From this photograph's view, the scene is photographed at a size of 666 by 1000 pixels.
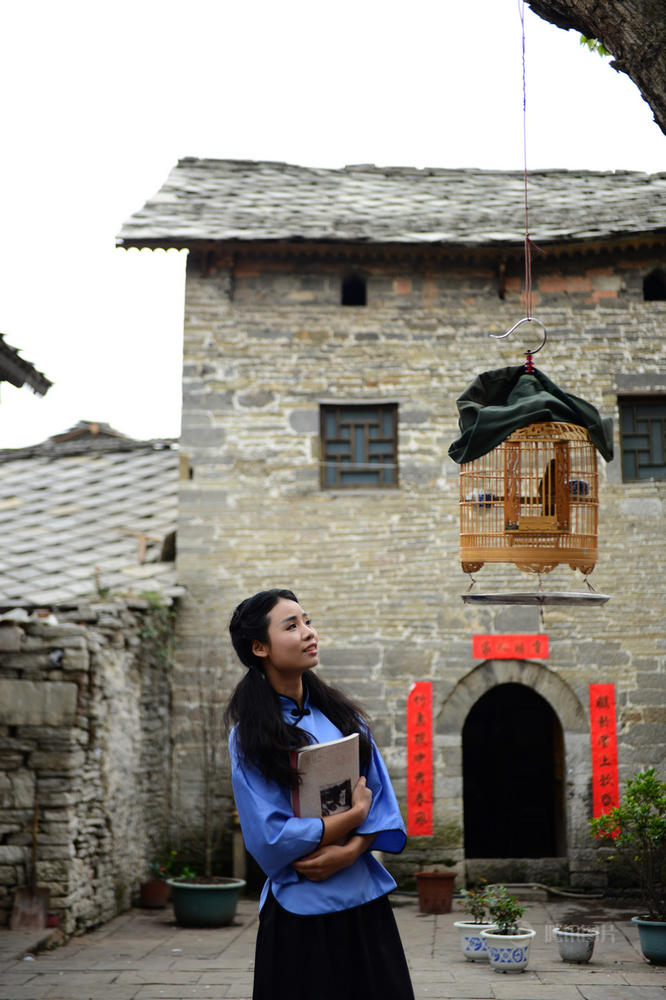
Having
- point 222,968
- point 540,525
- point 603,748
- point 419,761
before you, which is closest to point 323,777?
point 540,525

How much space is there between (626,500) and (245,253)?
4.67 m

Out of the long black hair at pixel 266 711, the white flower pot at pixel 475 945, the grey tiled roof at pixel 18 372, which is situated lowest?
the white flower pot at pixel 475 945

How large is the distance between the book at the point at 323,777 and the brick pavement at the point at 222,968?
4039 millimetres

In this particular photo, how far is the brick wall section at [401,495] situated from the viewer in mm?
10383

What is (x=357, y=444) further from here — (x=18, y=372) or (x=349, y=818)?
(x=349, y=818)

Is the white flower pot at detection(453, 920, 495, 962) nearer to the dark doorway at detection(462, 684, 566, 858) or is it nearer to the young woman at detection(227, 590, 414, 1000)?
the young woman at detection(227, 590, 414, 1000)

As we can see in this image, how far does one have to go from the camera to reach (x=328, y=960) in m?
Answer: 2.62

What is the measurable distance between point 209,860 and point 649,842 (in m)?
3.89

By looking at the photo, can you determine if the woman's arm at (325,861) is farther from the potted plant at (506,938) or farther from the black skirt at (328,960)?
the potted plant at (506,938)

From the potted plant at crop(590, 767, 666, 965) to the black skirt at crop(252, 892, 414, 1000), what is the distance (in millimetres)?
5031

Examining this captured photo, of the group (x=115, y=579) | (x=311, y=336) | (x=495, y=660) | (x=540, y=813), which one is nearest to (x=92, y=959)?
(x=115, y=579)

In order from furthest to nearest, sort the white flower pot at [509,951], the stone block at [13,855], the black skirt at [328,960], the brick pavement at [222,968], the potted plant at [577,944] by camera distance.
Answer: the stone block at [13,855]
the potted plant at [577,944]
the white flower pot at [509,951]
the brick pavement at [222,968]
the black skirt at [328,960]

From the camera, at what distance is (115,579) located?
1052 centimetres

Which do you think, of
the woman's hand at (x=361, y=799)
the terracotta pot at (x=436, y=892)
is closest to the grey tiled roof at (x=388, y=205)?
the terracotta pot at (x=436, y=892)
